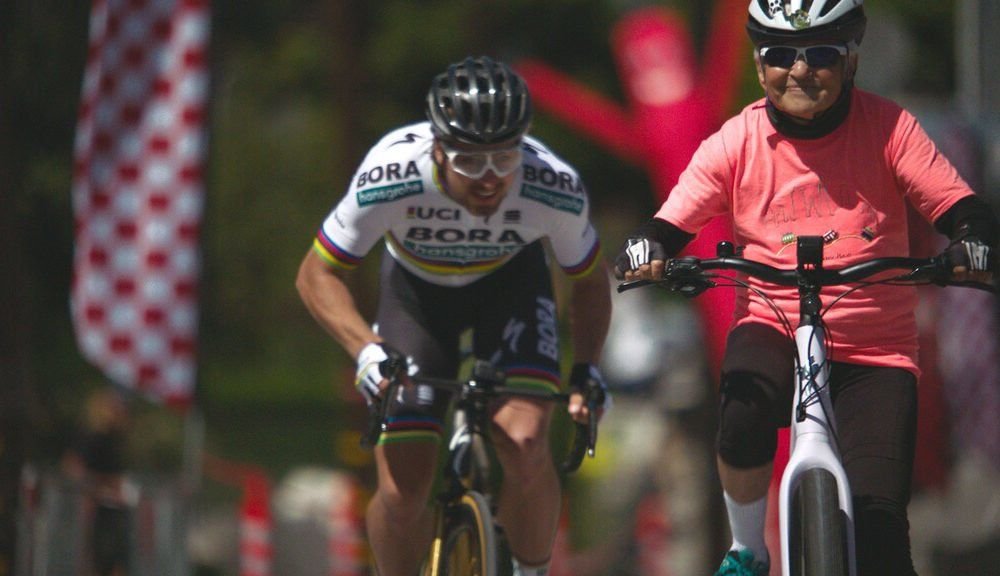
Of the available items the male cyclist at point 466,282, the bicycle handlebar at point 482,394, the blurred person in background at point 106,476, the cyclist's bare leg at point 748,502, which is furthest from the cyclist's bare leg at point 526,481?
the blurred person in background at point 106,476

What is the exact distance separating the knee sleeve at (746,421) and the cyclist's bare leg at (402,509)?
1.48 m

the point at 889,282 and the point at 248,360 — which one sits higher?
the point at 248,360

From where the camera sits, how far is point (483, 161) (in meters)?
6.45

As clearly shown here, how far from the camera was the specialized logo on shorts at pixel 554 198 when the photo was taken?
6723mm

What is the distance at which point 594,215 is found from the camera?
24.6m

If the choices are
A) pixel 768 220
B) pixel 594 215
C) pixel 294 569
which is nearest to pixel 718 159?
pixel 768 220

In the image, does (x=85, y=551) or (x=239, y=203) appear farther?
(x=239, y=203)

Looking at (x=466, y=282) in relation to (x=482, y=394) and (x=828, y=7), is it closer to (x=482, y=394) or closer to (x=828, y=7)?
(x=482, y=394)

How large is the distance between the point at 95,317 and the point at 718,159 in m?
6.14

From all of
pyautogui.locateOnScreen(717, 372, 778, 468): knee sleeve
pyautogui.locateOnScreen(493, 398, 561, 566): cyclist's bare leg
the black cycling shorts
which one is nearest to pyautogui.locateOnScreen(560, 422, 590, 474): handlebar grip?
pyautogui.locateOnScreen(493, 398, 561, 566): cyclist's bare leg

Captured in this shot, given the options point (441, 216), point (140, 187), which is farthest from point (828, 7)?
point (140, 187)

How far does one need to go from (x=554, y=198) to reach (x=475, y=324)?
2.21 ft

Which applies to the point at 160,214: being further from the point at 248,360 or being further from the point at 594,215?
the point at 248,360

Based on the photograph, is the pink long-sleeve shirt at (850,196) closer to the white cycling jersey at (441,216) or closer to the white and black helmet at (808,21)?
the white and black helmet at (808,21)
